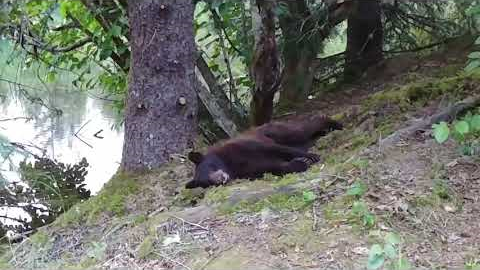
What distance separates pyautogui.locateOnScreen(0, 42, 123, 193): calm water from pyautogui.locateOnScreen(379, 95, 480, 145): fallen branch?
2460 mm

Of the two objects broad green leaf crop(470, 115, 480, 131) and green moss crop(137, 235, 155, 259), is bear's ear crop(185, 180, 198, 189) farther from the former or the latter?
broad green leaf crop(470, 115, 480, 131)

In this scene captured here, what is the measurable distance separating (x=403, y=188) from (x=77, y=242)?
1.75 m

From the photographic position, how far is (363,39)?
681cm

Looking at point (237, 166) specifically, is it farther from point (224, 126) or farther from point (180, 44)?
point (224, 126)

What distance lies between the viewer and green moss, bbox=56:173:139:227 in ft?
12.7

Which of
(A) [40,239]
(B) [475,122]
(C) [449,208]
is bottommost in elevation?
(C) [449,208]

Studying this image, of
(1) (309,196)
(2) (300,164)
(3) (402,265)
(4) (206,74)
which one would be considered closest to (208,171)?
(2) (300,164)

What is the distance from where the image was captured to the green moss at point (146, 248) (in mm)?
2955

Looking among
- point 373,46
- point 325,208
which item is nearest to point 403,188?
point 325,208

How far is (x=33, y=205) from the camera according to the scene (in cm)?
546

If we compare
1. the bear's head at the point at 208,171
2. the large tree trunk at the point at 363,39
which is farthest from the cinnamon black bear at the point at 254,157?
the large tree trunk at the point at 363,39

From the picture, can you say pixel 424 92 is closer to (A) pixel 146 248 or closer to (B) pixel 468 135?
(B) pixel 468 135

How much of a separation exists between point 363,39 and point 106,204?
12.5ft

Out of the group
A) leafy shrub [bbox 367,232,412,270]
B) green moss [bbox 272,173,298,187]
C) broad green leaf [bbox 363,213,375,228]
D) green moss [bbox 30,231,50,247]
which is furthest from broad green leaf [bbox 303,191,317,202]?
green moss [bbox 30,231,50,247]
